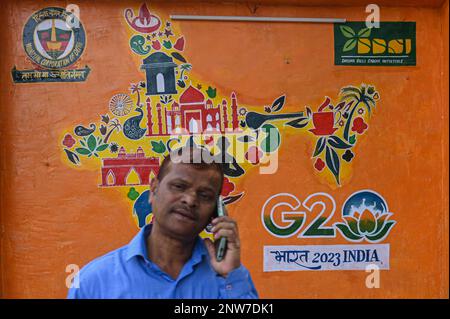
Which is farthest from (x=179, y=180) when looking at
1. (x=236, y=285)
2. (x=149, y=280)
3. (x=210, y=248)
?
(x=236, y=285)

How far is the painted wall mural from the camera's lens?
11.7ft

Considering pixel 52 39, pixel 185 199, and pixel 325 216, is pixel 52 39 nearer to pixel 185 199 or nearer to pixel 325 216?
pixel 185 199

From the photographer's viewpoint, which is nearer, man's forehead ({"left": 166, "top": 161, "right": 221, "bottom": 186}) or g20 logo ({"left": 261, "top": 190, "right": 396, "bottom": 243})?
man's forehead ({"left": 166, "top": 161, "right": 221, "bottom": 186})

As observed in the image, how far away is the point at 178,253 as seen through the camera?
3.49 metres

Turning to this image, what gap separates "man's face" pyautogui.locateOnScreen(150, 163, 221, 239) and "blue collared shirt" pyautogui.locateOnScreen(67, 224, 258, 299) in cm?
17

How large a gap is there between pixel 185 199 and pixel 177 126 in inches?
20.2

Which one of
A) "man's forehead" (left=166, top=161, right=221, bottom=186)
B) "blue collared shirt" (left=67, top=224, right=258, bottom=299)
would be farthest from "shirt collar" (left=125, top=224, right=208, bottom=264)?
"man's forehead" (left=166, top=161, right=221, bottom=186)

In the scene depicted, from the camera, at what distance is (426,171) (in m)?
3.74

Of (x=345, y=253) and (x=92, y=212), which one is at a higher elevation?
(x=92, y=212)

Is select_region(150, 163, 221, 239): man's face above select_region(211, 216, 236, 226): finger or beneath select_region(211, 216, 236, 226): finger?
above

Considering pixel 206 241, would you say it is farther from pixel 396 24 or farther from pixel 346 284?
pixel 396 24

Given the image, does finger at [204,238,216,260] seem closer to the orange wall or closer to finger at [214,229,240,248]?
finger at [214,229,240,248]

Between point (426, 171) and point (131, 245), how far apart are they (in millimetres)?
2043
